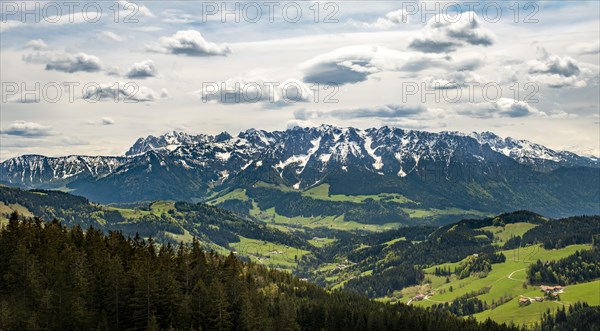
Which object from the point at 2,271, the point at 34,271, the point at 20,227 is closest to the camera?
the point at 34,271

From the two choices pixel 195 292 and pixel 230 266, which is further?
pixel 230 266

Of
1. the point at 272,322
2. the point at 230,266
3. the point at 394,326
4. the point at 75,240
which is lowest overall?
the point at 394,326

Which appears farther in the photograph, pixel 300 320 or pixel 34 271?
pixel 300 320

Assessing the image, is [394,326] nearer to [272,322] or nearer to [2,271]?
[272,322]

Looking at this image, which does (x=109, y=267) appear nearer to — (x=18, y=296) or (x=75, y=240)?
(x=18, y=296)

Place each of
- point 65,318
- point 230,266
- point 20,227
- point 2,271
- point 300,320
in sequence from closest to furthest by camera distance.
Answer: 1. point 65,318
2. point 2,271
3. point 20,227
4. point 230,266
5. point 300,320

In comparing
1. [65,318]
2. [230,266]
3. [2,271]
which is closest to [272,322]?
[230,266]

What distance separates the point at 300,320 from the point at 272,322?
29.6 m

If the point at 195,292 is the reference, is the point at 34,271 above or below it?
above

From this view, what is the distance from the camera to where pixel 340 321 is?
568ft

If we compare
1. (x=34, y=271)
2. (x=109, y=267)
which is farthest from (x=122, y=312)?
(x=34, y=271)

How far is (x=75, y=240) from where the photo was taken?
149500 millimetres

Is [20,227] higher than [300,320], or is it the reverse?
[20,227]

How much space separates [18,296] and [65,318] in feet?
53.1
